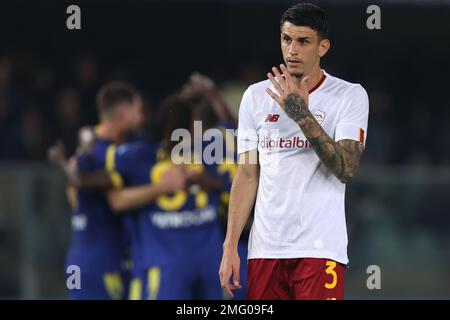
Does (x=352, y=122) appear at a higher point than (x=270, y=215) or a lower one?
higher

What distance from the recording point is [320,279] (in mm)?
5004

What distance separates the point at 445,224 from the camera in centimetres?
1259

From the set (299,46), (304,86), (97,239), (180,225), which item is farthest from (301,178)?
(97,239)

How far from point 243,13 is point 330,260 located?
1115 centimetres

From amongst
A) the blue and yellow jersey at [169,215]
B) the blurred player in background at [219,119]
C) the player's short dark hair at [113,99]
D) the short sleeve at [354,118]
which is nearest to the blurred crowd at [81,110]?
the player's short dark hair at [113,99]

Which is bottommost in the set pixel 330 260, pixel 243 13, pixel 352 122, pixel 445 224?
pixel 445 224

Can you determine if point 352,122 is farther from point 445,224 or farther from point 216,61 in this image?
point 216,61

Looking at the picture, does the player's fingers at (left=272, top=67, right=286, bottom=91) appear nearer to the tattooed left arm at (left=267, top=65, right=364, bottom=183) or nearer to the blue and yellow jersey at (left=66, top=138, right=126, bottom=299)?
the tattooed left arm at (left=267, top=65, right=364, bottom=183)

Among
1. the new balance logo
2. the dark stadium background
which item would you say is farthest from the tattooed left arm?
the dark stadium background

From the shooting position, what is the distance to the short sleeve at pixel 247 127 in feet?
16.8
